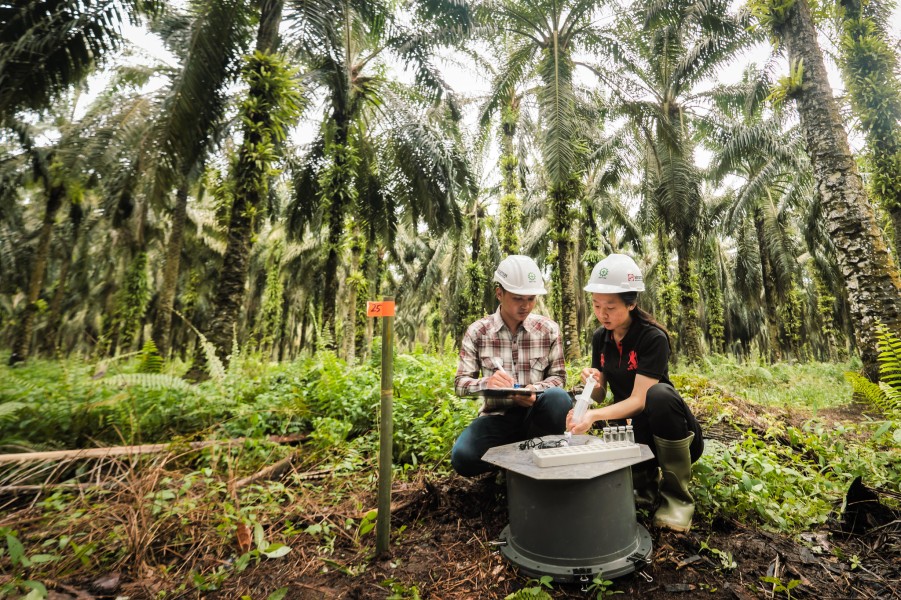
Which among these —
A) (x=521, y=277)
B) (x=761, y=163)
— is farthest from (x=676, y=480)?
(x=761, y=163)

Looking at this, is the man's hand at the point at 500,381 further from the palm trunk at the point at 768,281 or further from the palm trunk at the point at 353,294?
the palm trunk at the point at 768,281

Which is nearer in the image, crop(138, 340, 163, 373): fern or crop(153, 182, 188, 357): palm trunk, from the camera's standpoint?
crop(138, 340, 163, 373): fern

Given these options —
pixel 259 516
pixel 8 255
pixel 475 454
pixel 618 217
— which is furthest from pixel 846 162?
pixel 8 255

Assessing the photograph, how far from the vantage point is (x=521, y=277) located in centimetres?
303

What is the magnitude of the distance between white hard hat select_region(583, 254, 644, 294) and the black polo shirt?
31cm

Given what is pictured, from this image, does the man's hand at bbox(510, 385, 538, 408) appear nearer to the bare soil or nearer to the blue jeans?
the blue jeans

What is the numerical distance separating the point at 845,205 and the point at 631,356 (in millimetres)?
5281

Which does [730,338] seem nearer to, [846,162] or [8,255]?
[846,162]

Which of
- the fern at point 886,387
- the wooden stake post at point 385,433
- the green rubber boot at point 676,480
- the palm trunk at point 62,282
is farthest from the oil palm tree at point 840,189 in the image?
the palm trunk at point 62,282

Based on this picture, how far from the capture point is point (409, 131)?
10328 millimetres

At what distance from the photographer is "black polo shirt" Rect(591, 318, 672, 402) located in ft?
8.47

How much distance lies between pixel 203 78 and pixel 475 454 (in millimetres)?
7500

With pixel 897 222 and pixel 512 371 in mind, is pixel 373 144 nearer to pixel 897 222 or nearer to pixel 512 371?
pixel 512 371

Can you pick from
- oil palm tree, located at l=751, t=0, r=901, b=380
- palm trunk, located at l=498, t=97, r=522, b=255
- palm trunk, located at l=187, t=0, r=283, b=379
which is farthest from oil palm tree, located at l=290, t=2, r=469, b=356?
oil palm tree, located at l=751, t=0, r=901, b=380
